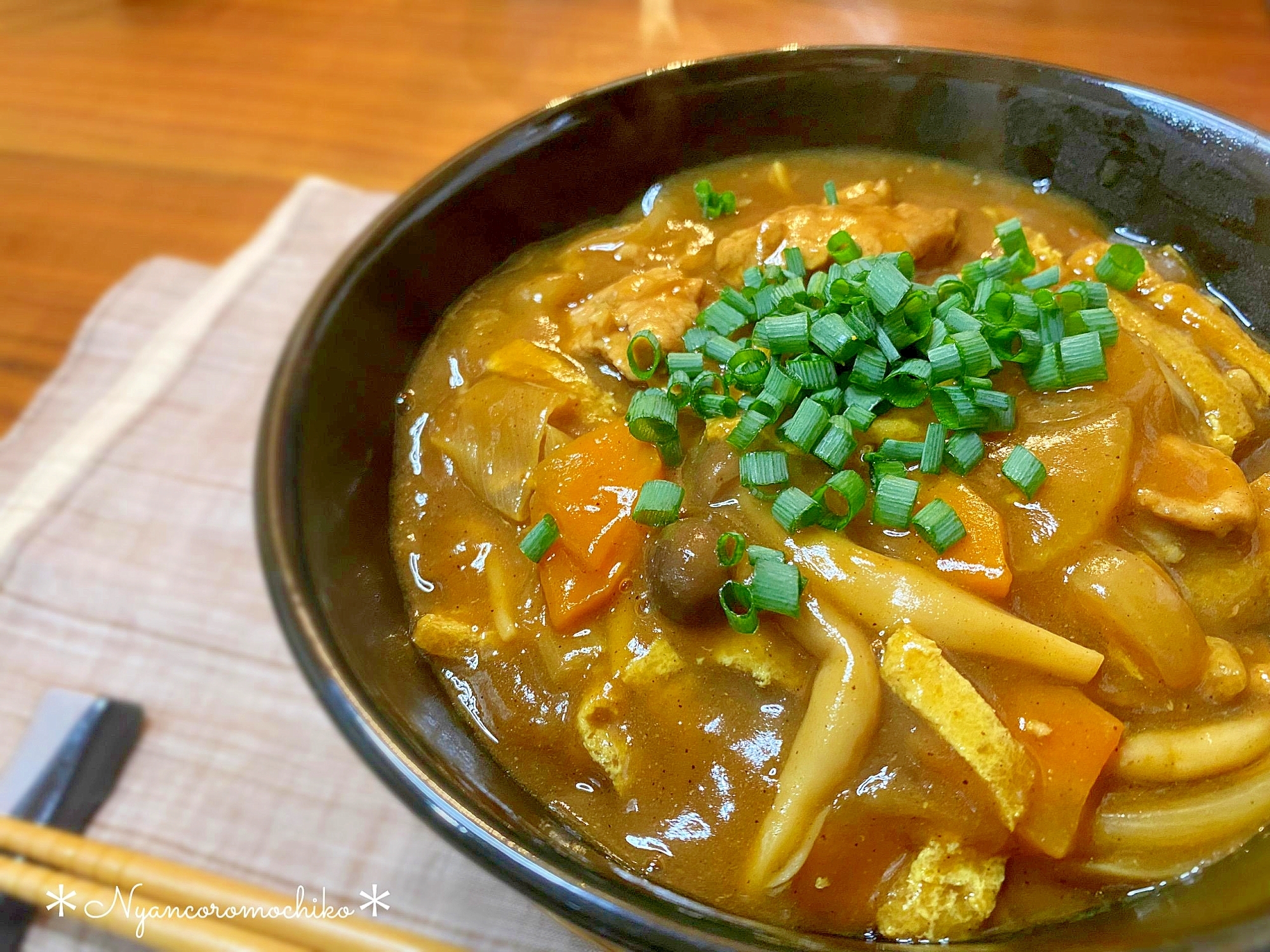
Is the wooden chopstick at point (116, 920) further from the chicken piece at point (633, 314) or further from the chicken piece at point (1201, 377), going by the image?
the chicken piece at point (1201, 377)

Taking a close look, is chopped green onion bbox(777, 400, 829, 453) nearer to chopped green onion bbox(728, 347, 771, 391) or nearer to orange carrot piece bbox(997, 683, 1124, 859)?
chopped green onion bbox(728, 347, 771, 391)

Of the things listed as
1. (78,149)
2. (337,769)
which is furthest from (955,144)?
(78,149)

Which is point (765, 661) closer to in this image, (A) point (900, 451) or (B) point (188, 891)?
(A) point (900, 451)

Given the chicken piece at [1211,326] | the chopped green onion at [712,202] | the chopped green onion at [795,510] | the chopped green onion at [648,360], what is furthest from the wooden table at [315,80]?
the chopped green onion at [795,510]

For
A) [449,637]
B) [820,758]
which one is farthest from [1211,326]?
[449,637]

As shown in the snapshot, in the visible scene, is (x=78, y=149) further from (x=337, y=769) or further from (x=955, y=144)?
(x=955, y=144)
